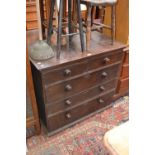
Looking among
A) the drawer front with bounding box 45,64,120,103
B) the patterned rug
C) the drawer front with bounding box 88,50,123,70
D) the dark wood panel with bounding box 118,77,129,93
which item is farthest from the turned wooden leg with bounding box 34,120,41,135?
the dark wood panel with bounding box 118,77,129,93

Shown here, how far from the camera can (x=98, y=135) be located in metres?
1.69

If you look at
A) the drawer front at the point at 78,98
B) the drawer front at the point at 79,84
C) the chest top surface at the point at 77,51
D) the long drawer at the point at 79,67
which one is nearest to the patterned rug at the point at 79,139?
the drawer front at the point at 78,98

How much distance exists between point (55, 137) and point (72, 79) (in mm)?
570

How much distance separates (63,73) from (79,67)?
0.15 metres

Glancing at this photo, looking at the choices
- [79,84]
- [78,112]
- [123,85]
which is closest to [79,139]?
[78,112]

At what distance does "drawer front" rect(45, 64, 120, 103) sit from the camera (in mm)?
1420

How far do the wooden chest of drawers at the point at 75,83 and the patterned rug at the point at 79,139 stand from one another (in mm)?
73

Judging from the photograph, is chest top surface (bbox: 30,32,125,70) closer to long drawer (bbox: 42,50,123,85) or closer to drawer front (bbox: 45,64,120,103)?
long drawer (bbox: 42,50,123,85)

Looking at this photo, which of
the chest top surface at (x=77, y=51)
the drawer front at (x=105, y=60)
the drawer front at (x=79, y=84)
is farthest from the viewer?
the drawer front at (x=105, y=60)

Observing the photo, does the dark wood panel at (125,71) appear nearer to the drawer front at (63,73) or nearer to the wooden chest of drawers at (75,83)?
the wooden chest of drawers at (75,83)

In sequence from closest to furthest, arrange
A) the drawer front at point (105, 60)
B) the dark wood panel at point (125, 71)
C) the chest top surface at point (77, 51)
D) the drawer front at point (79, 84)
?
the chest top surface at point (77, 51)
the drawer front at point (79, 84)
the drawer front at point (105, 60)
the dark wood panel at point (125, 71)

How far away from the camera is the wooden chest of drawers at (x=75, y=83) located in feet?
4.44

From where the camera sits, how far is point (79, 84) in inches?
61.0
